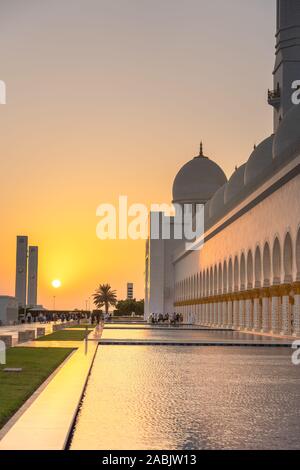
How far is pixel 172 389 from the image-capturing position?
9.70m

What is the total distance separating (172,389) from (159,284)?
56.6 meters

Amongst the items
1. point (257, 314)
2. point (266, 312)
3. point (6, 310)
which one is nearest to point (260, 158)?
point (257, 314)

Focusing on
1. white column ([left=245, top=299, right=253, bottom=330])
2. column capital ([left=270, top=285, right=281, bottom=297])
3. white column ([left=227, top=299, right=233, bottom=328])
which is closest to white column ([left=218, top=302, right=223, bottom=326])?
white column ([left=227, top=299, right=233, bottom=328])

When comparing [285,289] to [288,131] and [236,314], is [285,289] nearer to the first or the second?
[288,131]

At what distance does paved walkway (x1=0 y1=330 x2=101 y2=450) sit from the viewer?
5.74 metres

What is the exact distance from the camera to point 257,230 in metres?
30.3

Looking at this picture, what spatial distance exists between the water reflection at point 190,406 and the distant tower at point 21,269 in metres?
59.3

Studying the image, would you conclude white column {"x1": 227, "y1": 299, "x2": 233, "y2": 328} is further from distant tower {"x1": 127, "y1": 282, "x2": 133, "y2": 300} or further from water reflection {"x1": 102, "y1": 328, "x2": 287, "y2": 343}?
distant tower {"x1": 127, "y1": 282, "x2": 133, "y2": 300}

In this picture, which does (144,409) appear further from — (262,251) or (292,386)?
(262,251)

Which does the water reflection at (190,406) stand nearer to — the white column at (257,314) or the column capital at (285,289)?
the column capital at (285,289)

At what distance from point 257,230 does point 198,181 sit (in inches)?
1186

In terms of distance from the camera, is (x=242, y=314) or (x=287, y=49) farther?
(x=287, y=49)

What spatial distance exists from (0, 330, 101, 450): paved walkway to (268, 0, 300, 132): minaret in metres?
28.6

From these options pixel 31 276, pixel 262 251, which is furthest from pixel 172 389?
pixel 31 276
